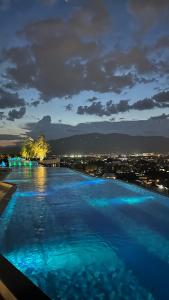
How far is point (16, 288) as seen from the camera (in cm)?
350

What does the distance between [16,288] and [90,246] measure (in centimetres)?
343

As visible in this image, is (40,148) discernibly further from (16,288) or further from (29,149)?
(16,288)

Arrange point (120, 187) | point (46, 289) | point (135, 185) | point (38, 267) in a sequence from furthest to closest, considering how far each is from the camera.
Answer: point (120, 187), point (135, 185), point (38, 267), point (46, 289)

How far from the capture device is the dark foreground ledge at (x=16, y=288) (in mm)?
3369

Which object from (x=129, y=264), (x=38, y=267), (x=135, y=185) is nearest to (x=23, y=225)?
(x=38, y=267)

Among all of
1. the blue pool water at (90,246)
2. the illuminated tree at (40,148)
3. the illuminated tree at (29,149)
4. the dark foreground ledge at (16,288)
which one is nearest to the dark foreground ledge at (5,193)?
the blue pool water at (90,246)

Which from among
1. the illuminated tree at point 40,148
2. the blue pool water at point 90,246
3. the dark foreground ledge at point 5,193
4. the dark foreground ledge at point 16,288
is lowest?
the blue pool water at point 90,246

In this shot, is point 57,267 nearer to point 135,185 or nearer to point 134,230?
point 134,230

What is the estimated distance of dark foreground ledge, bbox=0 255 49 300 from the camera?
3369 mm

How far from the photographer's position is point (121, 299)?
4.56 meters

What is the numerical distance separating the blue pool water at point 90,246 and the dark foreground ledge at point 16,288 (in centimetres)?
109

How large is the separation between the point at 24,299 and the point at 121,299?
178 centimetres

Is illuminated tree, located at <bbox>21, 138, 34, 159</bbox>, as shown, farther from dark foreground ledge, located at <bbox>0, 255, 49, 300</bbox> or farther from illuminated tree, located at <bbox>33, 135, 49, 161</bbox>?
dark foreground ledge, located at <bbox>0, 255, 49, 300</bbox>

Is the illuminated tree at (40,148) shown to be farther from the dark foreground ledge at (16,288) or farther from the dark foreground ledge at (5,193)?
the dark foreground ledge at (16,288)
